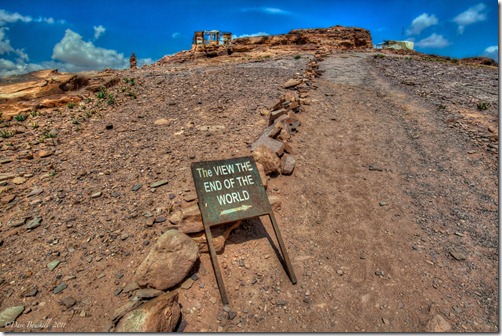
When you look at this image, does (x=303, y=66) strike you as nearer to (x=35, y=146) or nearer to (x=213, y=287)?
(x=35, y=146)

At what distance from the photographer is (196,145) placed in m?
7.03

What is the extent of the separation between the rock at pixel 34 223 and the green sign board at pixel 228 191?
309 cm

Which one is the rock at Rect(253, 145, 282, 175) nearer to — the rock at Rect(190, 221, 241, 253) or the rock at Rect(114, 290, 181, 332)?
the rock at Rect(190, 221, 241, 253)

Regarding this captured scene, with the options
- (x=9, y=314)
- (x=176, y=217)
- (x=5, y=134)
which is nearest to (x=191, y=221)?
(x=176, y=217)

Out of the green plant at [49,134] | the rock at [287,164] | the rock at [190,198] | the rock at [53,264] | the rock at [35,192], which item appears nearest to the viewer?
the rock at [53,264]

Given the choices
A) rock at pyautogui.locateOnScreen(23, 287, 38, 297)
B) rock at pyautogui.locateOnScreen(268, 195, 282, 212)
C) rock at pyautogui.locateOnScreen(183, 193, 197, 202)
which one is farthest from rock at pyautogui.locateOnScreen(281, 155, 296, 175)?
rock at pyautogui.locateOnScreen(23, 287, 38, 297)

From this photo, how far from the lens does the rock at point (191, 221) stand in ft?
14.3

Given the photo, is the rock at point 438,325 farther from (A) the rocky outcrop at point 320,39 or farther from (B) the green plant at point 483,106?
(A) the rocky outcrop at point 320,39

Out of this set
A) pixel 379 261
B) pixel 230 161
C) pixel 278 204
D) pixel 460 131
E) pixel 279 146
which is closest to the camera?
pixel 379 261

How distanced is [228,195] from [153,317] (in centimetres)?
205

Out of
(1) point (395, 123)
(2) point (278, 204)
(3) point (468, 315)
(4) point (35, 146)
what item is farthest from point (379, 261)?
(4) point (35, 146)

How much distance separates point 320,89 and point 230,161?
28.9ft

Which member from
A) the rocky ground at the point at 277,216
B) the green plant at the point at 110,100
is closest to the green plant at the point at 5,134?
the rocky ground at the point at 277,216

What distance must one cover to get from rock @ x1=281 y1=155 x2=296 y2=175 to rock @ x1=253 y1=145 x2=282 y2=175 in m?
0.14
